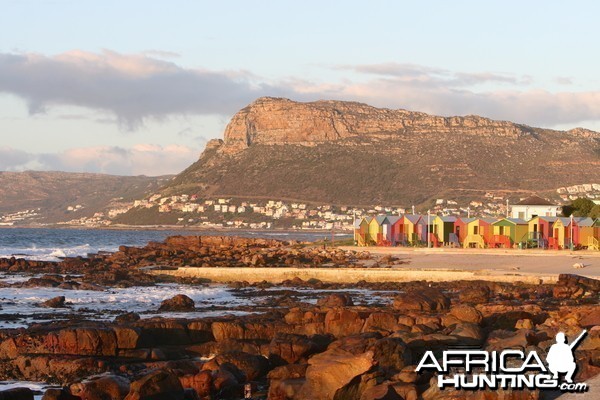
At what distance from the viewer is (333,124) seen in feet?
612

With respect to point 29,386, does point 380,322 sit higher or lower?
higher

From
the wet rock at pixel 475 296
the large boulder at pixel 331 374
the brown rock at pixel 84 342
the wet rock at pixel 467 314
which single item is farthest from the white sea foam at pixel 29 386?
the wet rock at pixel 475 296

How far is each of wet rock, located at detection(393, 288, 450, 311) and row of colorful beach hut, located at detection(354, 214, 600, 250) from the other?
119ft

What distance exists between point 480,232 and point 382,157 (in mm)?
100418

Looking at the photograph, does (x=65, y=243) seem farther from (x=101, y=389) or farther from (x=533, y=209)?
(x=101, y=389)

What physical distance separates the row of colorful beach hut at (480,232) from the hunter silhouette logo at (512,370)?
4736 centimetres

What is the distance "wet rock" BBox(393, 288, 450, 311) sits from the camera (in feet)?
88.6

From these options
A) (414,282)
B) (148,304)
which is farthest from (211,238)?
(148,304)

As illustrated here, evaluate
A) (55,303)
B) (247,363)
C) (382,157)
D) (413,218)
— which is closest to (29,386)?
(247,363)

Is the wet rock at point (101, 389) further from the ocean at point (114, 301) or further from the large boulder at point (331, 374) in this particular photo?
the ocean at point (114, 301)

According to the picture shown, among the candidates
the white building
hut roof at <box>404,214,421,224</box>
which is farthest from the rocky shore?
the white building

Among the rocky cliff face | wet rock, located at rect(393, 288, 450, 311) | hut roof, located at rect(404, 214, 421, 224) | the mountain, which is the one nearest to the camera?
wet rock, located at rect(393, 288, 450, 311)

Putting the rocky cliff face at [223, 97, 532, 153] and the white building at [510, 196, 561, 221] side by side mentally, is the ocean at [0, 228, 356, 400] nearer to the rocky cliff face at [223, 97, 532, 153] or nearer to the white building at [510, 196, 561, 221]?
the white building at [510, 196, 561, 221]

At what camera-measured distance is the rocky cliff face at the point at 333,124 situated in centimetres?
17750
